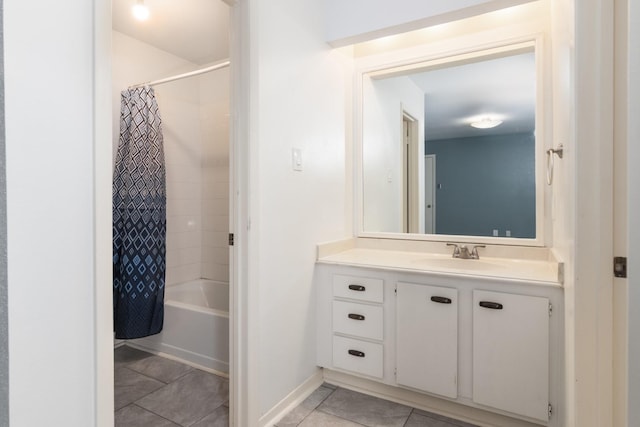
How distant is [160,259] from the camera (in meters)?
2.55

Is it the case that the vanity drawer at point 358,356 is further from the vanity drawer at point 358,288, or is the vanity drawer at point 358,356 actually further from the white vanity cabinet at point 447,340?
the vanity drawer at point 358,288

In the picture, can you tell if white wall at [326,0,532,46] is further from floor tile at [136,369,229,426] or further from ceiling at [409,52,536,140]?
floor tile at [136,369,229,426]

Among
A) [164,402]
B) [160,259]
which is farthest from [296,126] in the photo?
[164,402]

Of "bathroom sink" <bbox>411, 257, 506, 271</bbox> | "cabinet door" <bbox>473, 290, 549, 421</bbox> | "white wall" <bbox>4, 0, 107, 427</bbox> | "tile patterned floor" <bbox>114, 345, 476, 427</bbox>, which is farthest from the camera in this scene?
"bathroom sink" <bbox>411, 257, 506, 271</bbox>

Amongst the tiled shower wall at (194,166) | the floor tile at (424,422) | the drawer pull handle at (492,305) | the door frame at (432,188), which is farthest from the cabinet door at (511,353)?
the tiled shower wall at (194,166)

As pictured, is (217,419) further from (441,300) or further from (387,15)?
(387,15)

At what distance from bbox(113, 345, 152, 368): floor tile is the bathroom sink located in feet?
6.79

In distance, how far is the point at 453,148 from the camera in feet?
7.47

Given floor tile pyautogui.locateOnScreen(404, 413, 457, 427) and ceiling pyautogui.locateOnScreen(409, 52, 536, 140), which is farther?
ceiling pyautogui.locateOnScreen(409, 52, 536, 140)

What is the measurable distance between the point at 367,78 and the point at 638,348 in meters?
2.16

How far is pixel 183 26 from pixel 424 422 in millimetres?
2959

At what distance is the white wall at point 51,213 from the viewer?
79cm

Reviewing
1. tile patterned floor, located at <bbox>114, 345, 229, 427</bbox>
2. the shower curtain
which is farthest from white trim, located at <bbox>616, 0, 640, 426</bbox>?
the shower curtain

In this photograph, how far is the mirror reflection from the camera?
2.04 metres
